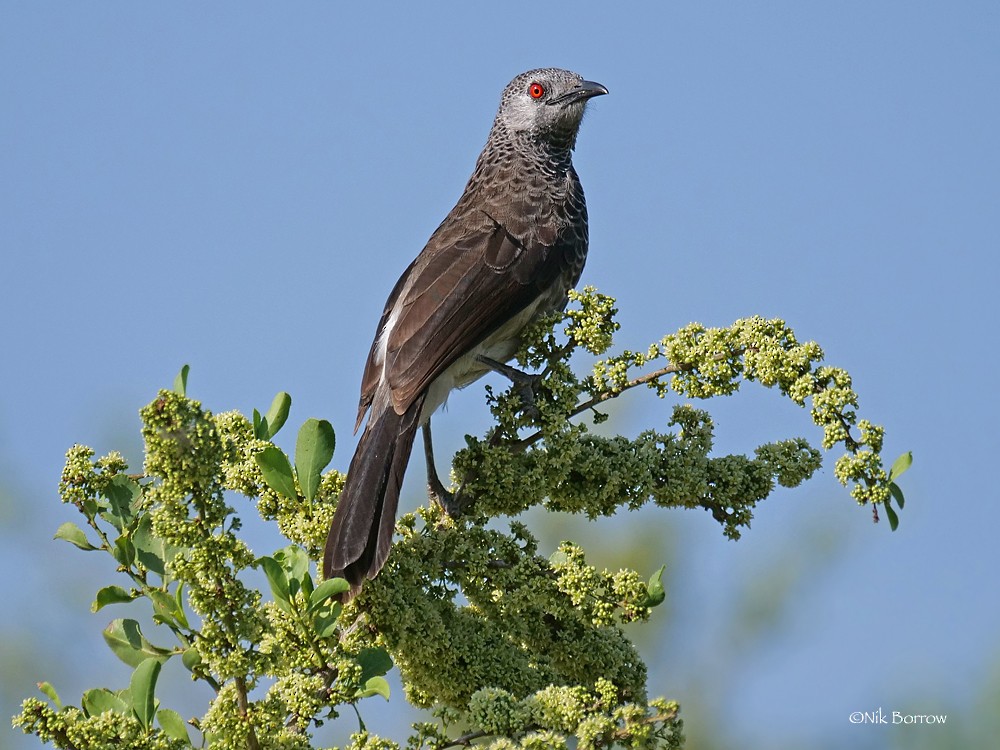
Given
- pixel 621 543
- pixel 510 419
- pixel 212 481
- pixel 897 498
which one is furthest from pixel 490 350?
pixel 621 543

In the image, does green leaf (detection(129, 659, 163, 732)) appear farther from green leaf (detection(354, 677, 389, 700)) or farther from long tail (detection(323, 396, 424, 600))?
long tail (detection(323, 396, 424, 600))

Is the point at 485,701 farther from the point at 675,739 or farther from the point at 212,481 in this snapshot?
the point at 212,481

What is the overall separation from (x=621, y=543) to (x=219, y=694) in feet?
24.3

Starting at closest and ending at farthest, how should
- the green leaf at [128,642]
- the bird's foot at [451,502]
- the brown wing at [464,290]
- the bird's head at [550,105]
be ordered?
the green leaf at [128,642] → the bird's foot at [451,502] → the brown wing at [464,290] → the bird's head at [550,105]

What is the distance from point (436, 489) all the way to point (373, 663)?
6.02 feet

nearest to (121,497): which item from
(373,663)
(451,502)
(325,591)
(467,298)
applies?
(325,591)

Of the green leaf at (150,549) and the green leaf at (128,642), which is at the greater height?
the green leaf at (150,549)

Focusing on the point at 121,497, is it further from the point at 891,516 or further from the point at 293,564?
the point at 891,516

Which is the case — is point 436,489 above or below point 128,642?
above

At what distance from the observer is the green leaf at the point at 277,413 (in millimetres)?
3026

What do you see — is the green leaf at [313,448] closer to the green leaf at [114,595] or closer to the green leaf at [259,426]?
the green leaf at [259,426]

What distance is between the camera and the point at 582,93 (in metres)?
6.45

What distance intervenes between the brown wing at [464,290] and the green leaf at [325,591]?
1646 mm

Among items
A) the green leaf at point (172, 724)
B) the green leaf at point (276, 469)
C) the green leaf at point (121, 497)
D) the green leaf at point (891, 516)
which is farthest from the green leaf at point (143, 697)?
the green leaf at point (891, 516)
